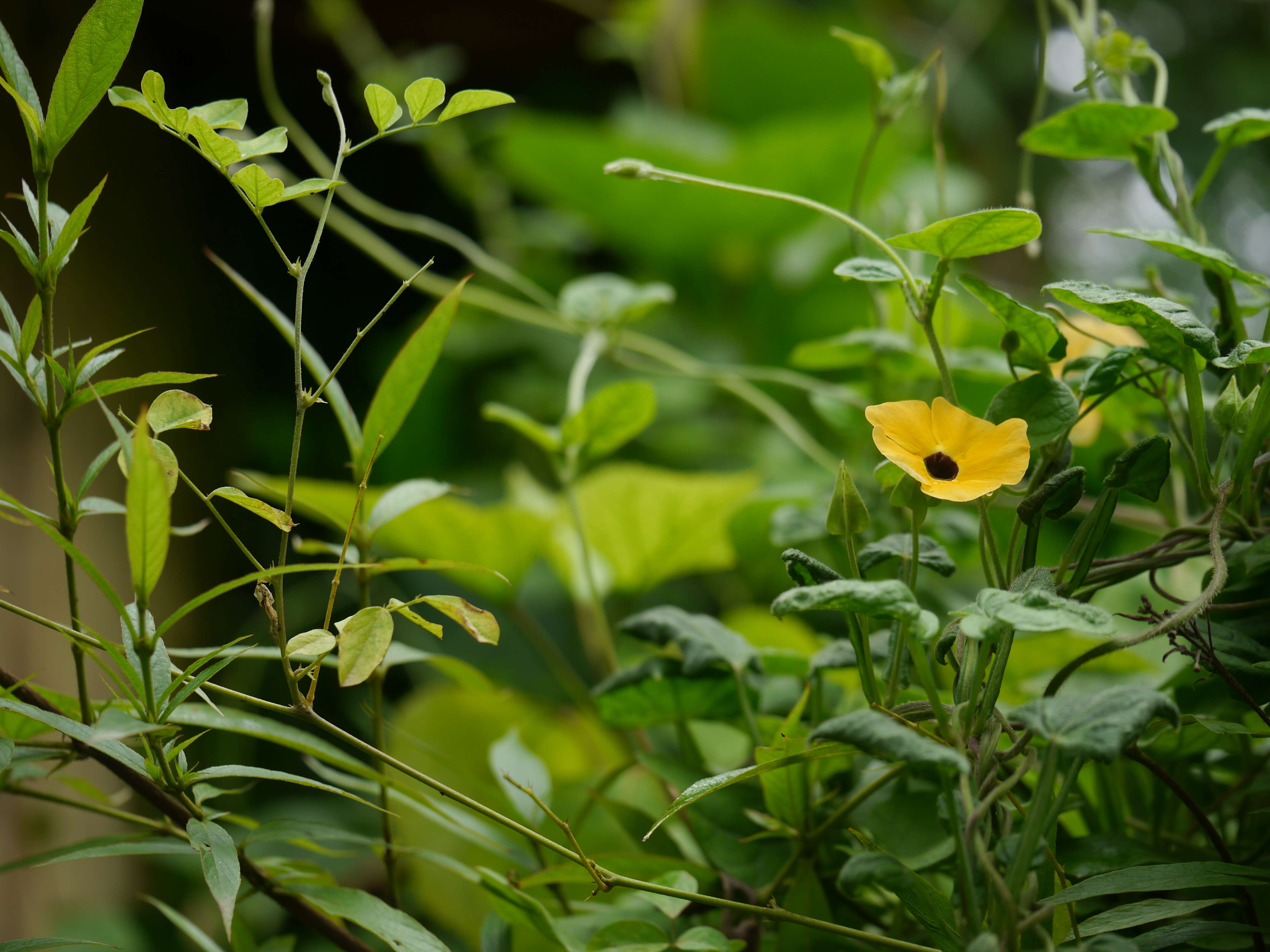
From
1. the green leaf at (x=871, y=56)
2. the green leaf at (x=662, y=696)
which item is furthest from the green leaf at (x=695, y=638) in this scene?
the green leaf at (x=871, y=56)

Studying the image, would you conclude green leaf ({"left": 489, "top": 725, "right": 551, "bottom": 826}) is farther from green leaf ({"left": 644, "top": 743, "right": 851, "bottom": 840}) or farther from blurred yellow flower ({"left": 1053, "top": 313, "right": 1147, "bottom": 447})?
blurred yellow flower ({"left": 1053, "top": 313, "right": 1147, "bottom": 447})

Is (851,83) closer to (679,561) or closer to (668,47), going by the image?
(668,47)

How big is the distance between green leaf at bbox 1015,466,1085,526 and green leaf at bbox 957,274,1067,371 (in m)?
0.04

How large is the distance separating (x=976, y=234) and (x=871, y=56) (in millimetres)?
136

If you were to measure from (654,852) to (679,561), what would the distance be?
8.6 inches

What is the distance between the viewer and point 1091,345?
361 mm

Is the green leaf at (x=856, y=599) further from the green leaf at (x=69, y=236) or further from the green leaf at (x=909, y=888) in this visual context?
the green leaf at (x=69, y=236)

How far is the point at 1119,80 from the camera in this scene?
33 cm

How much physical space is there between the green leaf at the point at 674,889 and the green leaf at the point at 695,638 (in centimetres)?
6

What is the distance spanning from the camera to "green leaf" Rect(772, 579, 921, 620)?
0.61 feet

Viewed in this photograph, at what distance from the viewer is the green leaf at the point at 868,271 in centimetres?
24

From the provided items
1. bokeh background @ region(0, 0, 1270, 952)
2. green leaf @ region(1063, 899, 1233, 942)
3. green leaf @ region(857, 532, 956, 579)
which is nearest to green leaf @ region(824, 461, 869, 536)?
green leaf @ region(857, 532, 956, 579)

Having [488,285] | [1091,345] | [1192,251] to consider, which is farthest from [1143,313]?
[488,285]

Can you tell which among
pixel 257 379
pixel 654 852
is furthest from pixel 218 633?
pixel 654 852
